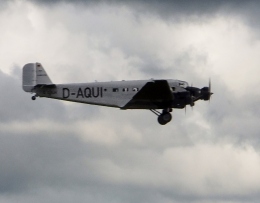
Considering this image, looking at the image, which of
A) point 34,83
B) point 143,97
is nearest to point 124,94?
point 143,97

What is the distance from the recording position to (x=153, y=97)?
310ft

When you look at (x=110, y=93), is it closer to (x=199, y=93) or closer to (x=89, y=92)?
(x=89, y=92)

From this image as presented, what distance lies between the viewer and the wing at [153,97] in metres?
93.1

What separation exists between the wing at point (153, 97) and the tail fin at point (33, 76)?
816cm

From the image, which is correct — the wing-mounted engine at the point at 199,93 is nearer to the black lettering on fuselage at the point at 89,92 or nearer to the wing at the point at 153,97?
the wing at the point at 153,97

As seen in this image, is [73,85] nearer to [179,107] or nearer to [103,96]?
[103,96]

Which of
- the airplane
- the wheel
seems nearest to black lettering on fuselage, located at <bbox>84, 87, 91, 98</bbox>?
the airplane

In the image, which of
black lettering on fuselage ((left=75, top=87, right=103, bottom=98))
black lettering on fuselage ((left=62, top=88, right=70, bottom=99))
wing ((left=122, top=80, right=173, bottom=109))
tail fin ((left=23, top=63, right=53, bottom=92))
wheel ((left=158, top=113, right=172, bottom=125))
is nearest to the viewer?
wing ((left=122, top=80, right=173, bottom=109))

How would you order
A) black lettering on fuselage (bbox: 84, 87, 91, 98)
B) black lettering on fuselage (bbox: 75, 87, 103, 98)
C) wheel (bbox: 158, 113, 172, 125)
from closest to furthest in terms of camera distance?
wheel (bbox: 158, 113, 172, 125)
black lettering on fuselage (bbox: 75, 87, 103, 98)
black lettering on fuselage (bbox: 84, 87, 91, 98)

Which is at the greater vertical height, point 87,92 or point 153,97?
point 87,92

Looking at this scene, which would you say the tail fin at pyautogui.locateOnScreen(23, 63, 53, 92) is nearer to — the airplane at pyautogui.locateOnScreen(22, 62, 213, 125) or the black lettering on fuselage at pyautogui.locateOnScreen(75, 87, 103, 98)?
the airplane at pyautogui.locateOnScreen(22, 62, 213, 125)

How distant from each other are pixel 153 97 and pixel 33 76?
35.9 feet

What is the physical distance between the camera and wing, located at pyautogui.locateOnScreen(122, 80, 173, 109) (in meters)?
93.1

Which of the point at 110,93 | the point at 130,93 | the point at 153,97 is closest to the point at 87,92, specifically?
the point at 110,93
